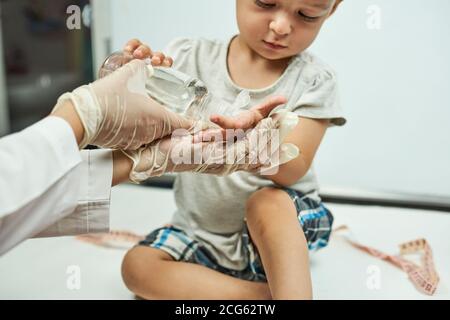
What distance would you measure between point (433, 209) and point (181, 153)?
2.76ft

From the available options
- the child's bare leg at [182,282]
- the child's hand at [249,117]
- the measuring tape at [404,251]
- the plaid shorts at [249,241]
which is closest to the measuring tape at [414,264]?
the measuring tape at [404,251]

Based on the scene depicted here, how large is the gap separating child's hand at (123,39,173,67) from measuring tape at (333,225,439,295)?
55 centimetres

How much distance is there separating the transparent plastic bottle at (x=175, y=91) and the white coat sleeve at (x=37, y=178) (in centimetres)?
20

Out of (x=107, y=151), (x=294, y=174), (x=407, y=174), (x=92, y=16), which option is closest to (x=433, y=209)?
(x=407, y=174)

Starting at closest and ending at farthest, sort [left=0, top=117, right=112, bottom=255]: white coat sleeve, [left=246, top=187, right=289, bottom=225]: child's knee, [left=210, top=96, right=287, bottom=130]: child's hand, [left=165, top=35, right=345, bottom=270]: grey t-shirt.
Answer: [left=0, top=117, right=112, bottom=255]: white coat sleeve
[left=210, top=96, right=287, bottom=130]: child's hand
[left=246, top=187, right=289, bottom=225]: child's knee
[left=165, top=35, right=345, bottom=270]: grey t-shirt

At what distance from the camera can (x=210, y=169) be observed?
78 cm

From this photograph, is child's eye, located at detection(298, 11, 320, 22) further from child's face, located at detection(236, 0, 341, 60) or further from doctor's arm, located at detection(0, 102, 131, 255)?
doctor's arm, located at detection(0, 102, 131, 255)

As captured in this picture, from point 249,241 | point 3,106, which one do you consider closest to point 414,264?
point 249,241

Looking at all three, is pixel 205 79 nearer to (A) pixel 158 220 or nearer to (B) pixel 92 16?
(A) pixel 158 220

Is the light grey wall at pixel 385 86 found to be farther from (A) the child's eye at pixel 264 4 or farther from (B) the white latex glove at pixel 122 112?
(B) the white latex glove at pixel 122 112

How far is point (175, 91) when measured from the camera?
0.83 meters

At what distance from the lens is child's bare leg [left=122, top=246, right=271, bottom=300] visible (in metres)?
0.88

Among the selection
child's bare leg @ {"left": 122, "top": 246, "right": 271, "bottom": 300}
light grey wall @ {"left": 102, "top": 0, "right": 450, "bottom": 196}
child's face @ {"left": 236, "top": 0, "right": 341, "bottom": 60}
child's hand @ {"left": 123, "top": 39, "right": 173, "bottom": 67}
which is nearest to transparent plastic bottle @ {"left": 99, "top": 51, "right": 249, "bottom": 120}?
child's hand @ {"left": 123, "top": 39, "right": 173, "bottom": 67}

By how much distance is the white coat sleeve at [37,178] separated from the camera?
58 centimetres
